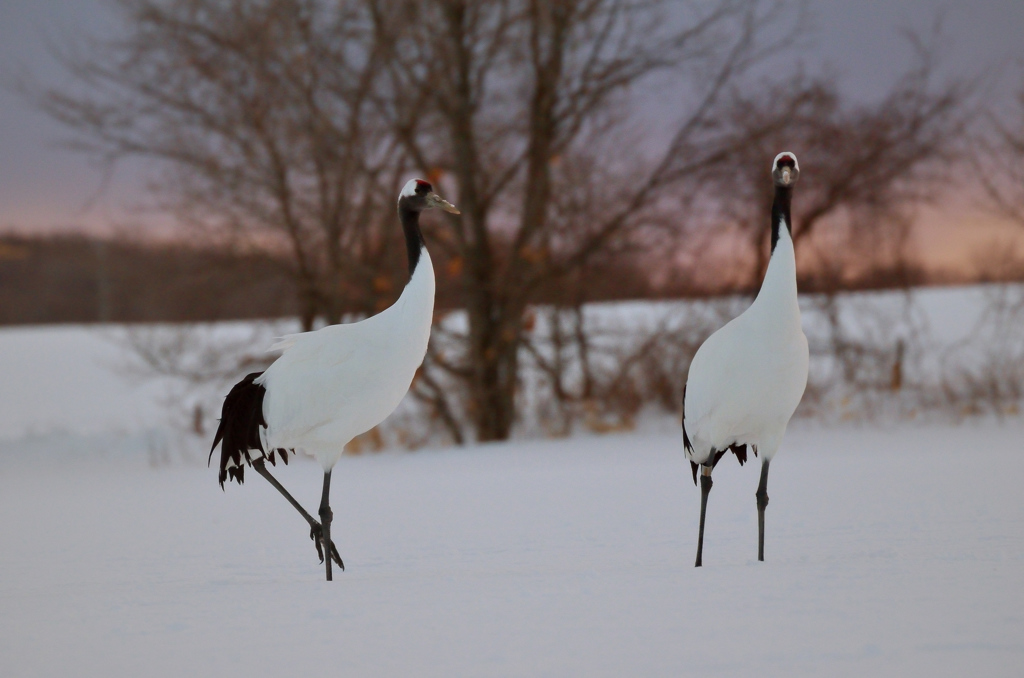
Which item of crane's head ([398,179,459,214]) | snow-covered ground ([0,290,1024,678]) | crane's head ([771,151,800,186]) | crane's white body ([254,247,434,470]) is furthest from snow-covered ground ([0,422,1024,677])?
crane's head ([398,179,459,214])

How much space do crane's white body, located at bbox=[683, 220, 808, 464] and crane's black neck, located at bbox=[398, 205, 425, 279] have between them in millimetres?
1522

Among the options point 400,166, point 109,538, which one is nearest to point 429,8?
point 400,166

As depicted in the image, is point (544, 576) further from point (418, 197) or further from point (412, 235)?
point (418, 197)

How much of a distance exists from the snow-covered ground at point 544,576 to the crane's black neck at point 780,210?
1.50 m

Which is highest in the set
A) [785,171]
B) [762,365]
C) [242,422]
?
[785,171]

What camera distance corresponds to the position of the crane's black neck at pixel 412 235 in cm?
522

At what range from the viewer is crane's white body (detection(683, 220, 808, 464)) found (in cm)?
452

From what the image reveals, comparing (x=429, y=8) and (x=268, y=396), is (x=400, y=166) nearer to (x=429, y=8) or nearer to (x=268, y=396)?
(x=429, y=8)

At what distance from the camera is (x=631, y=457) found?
10.0 metres

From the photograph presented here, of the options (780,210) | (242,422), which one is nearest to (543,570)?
(242,422)

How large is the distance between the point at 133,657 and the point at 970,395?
10652mm

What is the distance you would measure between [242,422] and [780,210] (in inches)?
114

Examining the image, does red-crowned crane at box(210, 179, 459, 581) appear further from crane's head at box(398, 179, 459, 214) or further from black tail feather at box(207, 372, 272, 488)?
crane's head at box(398, 179, 459, 214)

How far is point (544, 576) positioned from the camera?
453 centimetres
